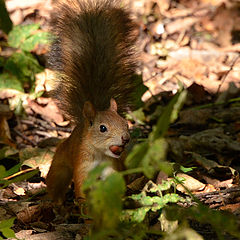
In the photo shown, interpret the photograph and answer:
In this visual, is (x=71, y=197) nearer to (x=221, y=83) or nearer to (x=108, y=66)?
(x=108, y=66)

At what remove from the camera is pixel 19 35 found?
4.66 meters

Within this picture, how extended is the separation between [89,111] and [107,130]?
195mm

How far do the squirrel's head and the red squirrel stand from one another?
8cm

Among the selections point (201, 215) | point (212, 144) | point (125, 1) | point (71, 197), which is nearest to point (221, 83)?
point (212, 144)

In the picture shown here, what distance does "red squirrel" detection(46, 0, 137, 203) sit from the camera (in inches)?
125

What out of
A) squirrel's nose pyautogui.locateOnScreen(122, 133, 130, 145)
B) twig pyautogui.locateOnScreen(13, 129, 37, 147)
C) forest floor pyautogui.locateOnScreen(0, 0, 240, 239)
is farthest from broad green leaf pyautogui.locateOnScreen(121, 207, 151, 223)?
twig pyautogui.locateOnScreen(13, 129, 37, 147)

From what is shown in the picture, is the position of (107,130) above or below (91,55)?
below

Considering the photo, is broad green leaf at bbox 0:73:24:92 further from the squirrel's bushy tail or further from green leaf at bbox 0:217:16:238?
green leaf at bbox 0:217:16:238

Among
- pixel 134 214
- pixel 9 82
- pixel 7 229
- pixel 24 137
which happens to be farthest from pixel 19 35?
pixel 134 214

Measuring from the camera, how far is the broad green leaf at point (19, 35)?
461 centimetres

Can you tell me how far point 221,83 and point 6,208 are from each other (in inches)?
95.3

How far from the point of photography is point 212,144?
140 inches

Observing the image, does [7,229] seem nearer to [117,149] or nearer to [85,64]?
[117,149]

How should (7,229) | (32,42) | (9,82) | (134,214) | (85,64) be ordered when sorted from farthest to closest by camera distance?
(32,42) → (9,82) → (85,64) → (7,229) → (134,214)
